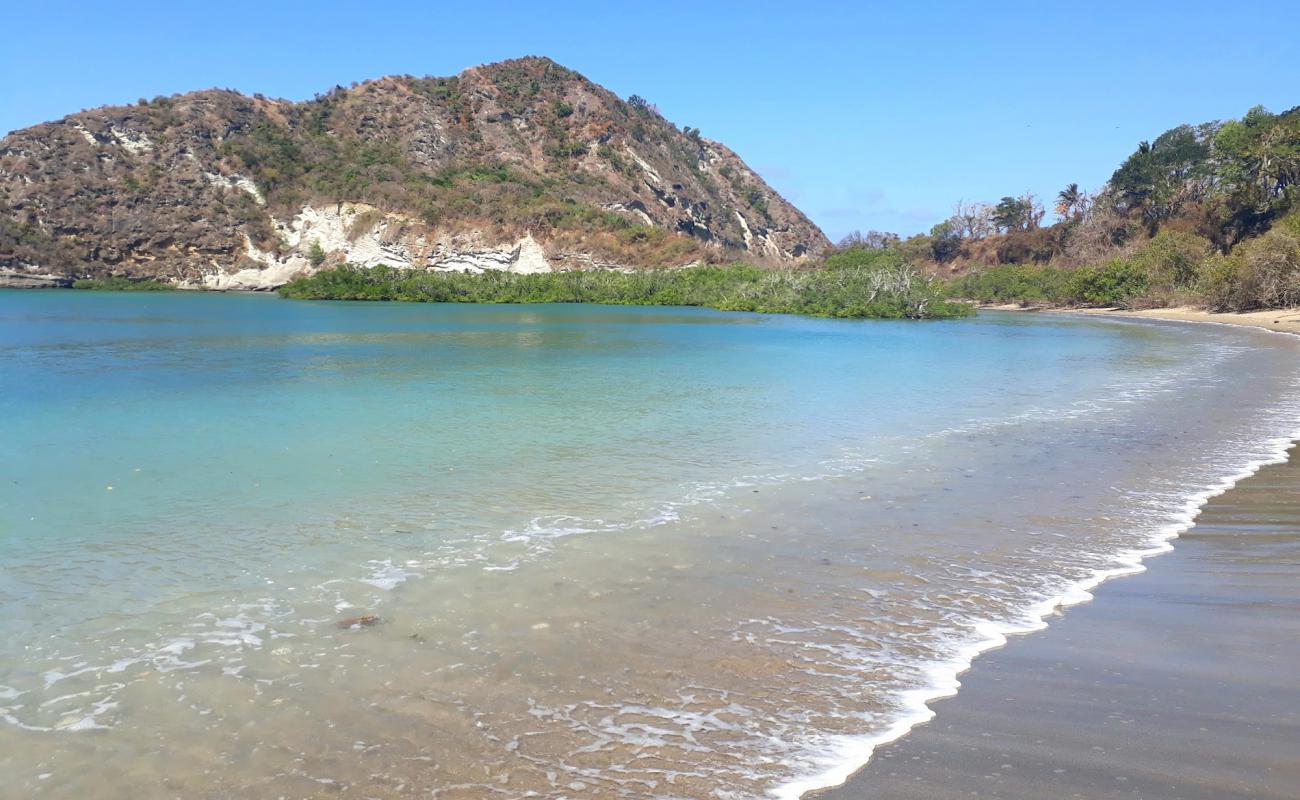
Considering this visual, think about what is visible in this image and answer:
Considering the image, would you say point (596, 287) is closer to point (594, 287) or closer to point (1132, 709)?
point (594, 287)

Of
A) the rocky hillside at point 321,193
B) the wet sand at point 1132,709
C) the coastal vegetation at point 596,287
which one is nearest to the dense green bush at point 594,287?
the coastal vegetation at point 596,287

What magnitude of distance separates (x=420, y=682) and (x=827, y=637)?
2056 mm

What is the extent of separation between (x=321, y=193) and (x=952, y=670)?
300ft

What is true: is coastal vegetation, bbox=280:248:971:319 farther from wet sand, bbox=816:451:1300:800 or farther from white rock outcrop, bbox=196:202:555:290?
wet sand, bbox=816:451:1300:800

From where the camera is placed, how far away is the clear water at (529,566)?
3645 mm

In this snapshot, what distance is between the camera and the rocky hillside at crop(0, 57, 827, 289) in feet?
262

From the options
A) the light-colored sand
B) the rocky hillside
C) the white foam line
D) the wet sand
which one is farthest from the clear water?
the rocky hillside

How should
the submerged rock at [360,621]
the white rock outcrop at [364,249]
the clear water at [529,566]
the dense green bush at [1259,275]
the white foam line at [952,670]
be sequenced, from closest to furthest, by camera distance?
the white foam line at [952,670] < the clear water at [529,566] < the submerged rock at [360,621] < the dense green bush at [1259,275] < the white rock outcrop at [364,249]

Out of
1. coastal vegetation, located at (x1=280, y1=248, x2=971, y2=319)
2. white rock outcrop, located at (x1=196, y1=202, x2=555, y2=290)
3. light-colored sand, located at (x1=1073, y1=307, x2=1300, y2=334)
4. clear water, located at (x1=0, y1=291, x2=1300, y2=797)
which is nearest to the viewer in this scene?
clear water, located at (x1=0, y1=291, x2=1300, y2=797)

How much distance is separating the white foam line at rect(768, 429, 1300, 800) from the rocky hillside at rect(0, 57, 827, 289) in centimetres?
7145

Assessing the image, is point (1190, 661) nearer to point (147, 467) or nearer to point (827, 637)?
point (827, 637)

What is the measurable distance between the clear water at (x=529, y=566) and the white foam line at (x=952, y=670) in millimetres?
46

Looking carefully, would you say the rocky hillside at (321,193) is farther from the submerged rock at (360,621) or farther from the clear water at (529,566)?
the submerged rock at (360,621)

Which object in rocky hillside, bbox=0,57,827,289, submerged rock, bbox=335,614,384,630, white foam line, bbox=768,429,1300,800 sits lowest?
submerged rock, bbox=335,614,384,630
